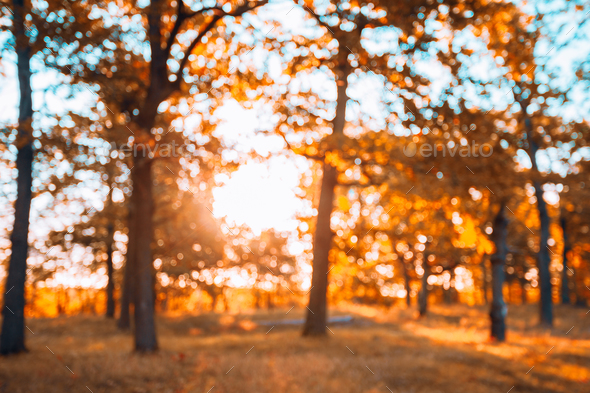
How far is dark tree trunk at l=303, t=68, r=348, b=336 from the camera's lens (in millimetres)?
12039

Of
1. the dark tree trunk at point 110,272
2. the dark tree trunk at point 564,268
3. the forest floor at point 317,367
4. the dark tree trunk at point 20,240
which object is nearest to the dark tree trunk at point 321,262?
the forest floor at point 317,367

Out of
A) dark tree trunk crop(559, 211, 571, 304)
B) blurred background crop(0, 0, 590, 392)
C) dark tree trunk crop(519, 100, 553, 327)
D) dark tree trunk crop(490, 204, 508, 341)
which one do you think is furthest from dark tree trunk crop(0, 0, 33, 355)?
dark tree trunk crop(559, 211, 571, 304)

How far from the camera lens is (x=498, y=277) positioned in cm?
1229

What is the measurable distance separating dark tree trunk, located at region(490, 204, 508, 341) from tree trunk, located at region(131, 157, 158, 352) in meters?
10.4

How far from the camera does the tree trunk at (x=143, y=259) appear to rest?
926 cm

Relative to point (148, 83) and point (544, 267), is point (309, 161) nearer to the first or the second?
point (148, 83)

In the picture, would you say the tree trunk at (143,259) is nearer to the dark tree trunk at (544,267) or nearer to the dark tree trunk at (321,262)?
the dark tree trunk at (321,262)

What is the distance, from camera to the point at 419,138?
7500 millimetres

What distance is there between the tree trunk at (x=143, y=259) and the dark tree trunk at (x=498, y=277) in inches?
409

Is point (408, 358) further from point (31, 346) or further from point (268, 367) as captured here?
point (31, 346)

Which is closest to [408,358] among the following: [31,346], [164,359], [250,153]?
[164,359]

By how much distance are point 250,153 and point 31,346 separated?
7.52m

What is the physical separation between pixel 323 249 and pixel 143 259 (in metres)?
5.60

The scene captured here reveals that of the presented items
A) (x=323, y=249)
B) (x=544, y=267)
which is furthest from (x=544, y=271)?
(x=323, y=249)
